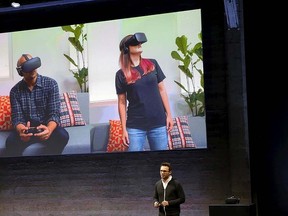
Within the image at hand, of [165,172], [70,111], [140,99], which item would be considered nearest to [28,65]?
[70,111]

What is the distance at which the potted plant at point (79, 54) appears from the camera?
9.43 m

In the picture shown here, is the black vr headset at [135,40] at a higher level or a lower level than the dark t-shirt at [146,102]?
higher

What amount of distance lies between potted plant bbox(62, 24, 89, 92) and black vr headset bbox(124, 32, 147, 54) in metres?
0.75

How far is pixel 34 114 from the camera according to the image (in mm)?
9578

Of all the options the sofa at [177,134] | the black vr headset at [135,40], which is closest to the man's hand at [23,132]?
the sofa at [177,134]

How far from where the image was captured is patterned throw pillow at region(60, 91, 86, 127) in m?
9.41

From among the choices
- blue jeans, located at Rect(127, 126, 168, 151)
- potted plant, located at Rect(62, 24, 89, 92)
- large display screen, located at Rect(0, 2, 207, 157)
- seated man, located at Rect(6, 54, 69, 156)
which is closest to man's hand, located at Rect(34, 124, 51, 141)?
seated man, located at Rect(6, 54, 69, 156)

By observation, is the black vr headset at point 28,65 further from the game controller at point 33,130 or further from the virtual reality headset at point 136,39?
the virtual reality headset at point 136,39

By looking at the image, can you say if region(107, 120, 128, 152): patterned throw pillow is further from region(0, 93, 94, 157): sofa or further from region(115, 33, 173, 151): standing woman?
region(0, 93, 94, 157): sofa

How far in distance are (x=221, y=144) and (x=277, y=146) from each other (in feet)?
8.94

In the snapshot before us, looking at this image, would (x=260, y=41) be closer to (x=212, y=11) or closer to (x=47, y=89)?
(x=212, y=11)

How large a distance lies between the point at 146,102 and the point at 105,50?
1.14 metres

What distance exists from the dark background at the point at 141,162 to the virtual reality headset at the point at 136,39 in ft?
1.24

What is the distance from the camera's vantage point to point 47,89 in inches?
378
